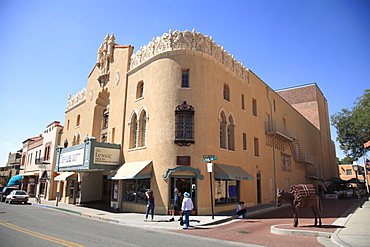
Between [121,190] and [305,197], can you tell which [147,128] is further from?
[305,197]

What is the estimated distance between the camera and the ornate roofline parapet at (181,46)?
747 inches

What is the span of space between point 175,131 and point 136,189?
5166 millimetres

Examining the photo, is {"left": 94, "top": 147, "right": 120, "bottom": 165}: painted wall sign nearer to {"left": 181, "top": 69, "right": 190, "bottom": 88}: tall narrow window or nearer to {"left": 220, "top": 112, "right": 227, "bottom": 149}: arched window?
{"left": 181, "top": 69, "right": 190, "bottom": 88}: tall narrow window

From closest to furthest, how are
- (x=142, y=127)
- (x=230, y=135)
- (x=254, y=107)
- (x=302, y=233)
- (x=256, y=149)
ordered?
(x=302, y=233) → (x=142, y=127) → (x=230, y=135) → (x=256, y=149) → (x=254, y=107)

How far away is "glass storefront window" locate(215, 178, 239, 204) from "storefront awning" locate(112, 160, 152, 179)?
482 cm

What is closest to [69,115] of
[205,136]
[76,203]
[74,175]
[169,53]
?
[74,175]

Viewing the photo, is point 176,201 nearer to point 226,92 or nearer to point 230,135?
point 230,135

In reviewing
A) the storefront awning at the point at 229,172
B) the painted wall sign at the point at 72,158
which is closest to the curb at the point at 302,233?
the storefront awning at the point at 229,172

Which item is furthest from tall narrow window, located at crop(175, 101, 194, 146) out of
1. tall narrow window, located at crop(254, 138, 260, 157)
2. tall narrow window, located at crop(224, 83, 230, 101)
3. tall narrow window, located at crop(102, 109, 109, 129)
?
tall narrow window, located at crop(102, 109, 109, 129)

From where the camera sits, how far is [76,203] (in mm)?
25531

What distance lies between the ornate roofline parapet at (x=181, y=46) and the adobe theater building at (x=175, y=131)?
72 mm

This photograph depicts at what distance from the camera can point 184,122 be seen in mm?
17953

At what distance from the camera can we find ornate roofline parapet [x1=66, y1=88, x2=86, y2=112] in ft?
102

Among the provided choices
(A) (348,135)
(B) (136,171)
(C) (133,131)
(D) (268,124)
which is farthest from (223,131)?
(A) (348,135)
